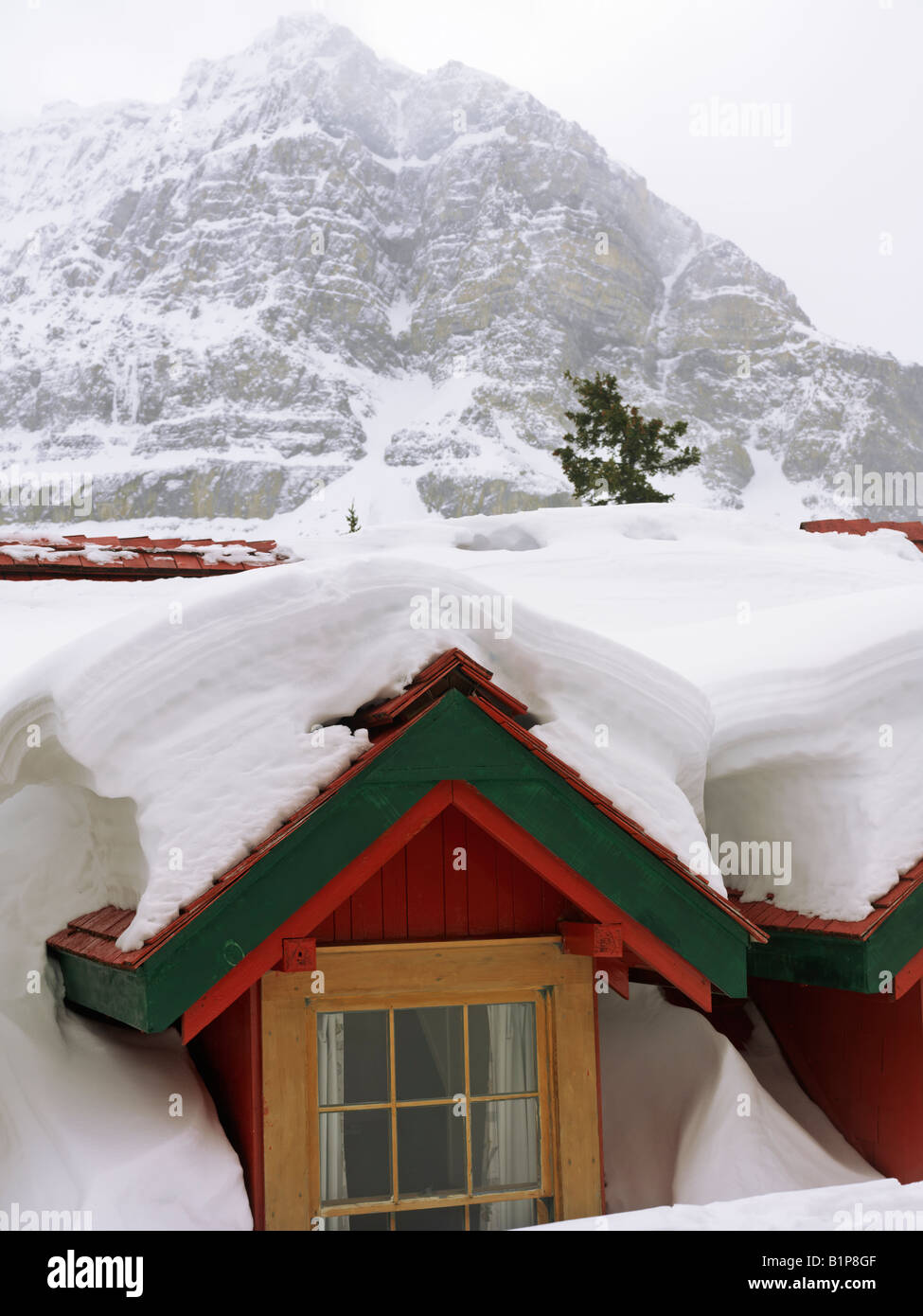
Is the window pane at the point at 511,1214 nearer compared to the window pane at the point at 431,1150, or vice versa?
the window pane at the point at 511,1214

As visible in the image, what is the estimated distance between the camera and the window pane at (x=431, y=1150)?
4277mm

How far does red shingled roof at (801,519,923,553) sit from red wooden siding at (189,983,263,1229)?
684 centimetres

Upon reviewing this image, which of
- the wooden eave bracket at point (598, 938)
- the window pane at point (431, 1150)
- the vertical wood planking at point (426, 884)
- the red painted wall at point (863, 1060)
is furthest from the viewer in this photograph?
the red painted wall at point (863, 1060)

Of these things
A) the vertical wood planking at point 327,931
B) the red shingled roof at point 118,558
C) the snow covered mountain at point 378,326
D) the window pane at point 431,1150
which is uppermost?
the snow covered mountain at point 378,326

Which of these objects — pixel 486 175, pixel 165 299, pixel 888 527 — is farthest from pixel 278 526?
pixel 888 527

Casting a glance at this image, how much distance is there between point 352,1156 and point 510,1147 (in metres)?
0.75

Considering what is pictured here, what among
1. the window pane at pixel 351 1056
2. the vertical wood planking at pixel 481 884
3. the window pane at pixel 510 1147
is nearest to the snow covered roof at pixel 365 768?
the vertical wood planking at pixel 481 884

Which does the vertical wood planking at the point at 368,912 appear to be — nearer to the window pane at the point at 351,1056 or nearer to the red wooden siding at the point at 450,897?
the red wooden siding at the point at 450,897

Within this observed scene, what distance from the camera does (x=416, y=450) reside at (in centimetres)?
10956

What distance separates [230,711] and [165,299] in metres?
132

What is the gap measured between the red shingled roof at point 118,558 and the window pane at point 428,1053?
3.57 metres

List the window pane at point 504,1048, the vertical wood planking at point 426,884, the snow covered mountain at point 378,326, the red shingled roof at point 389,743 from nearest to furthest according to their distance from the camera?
the red shingled roof at point 389,743, the vertical wood planking at point 426,884, the window pane at point 504,1048, the snow covered mountain at point 378,326

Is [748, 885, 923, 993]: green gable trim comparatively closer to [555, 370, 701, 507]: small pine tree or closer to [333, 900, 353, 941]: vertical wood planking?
[333, 900, 353, 941]: vertical wood planking

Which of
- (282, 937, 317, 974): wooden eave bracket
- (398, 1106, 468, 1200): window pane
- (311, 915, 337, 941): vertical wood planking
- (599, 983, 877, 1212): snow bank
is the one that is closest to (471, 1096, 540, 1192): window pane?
(398, 1106, 468, 1200): window pane
